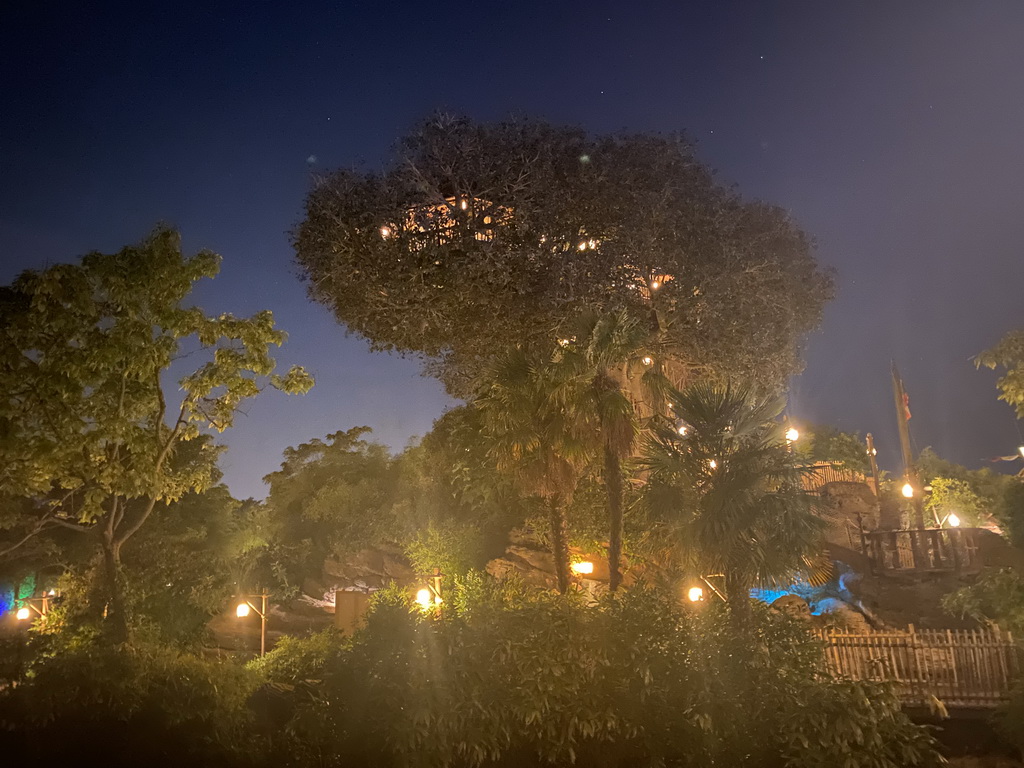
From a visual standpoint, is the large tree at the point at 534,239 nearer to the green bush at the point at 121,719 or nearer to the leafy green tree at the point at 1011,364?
the leafy green tree at the point at 1011,364

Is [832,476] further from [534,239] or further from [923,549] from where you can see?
[534,239]

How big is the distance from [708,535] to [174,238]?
477 inches

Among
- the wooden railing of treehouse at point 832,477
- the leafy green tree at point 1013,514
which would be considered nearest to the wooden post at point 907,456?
the wooden railing of treehouse at point 832,477

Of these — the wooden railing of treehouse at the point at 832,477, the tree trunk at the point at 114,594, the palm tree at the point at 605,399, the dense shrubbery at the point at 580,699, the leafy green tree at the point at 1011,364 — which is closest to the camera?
the dense shrubbery at the point at 580,699

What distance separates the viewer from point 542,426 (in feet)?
52.0

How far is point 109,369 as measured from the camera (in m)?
13.9

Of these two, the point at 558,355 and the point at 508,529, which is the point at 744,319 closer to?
the point at 558,355

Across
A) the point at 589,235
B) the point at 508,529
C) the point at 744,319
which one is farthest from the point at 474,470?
the point at 744,319

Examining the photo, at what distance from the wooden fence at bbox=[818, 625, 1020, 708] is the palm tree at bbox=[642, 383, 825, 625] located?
7.00 ft

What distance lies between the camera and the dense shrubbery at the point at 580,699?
7.35 metres

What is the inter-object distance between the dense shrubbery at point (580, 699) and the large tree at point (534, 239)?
12404 millimetres

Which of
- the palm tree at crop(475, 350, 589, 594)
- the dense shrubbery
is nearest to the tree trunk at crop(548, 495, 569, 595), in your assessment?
the palm tree at crop(475, 350, 589, 594)

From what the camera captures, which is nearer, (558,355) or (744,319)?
(558,355)

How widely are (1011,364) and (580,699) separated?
53.4ft
